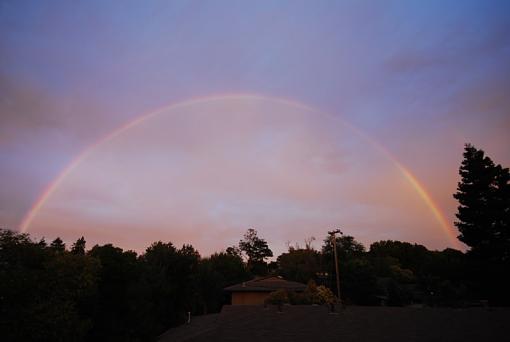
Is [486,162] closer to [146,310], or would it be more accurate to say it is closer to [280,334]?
[280,334]

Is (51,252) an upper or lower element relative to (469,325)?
→ upper

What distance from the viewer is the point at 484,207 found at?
151 feet

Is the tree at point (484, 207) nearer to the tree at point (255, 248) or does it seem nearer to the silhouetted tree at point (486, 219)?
the silhouetted tree at point (486, 219)

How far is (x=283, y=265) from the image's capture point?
242ft

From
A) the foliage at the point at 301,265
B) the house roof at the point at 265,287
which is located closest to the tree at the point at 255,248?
the foliage at the point at 301,265

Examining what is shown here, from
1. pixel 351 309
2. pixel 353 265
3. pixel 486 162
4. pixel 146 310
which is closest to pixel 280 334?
pixel 351 309

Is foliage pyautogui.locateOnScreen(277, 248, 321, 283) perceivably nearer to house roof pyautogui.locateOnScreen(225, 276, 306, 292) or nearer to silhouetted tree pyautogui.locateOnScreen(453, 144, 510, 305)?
house roof pyautogui.locateOnScreen(225, 276, 306, 292)

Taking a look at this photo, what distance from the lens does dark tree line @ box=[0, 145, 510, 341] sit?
2545cm

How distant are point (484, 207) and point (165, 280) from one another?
4041 centimetres

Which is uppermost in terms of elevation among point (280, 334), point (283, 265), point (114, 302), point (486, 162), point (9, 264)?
point (486, 162)

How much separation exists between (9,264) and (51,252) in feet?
9.83

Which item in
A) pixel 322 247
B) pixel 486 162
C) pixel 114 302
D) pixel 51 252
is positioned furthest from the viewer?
pixel 322 247

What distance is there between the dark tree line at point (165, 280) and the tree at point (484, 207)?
110 millimetres

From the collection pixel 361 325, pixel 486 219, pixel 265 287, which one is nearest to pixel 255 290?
pixel 265 287
